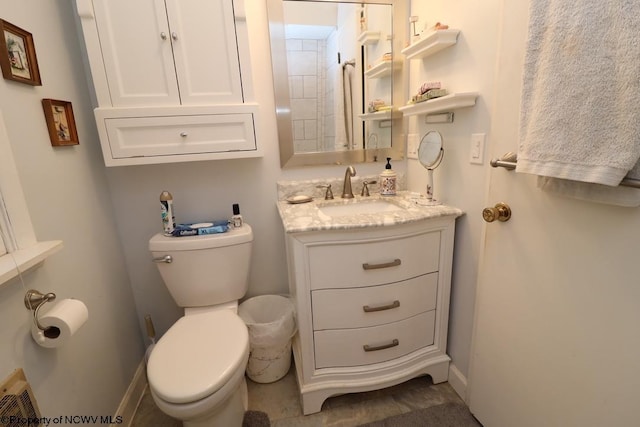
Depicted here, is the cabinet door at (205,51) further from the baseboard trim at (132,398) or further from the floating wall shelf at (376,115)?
the baseboard trim at (132,398)

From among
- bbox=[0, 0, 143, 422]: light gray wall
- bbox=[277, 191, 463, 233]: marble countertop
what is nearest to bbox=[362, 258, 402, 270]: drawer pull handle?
bbox=[277, 191, 463, 233]: marble countertop

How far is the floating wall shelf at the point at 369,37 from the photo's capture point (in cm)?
158

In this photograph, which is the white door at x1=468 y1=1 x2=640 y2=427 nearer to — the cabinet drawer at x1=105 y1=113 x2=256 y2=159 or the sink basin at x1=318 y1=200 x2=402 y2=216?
the sink basin at x1=318 y1=200 x2=402 y2=216

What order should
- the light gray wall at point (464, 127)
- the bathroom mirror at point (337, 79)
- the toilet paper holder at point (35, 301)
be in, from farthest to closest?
the bathroom mirror at point (337, 79), the light gray wall at point (464, 127), the toilet paper holder at point (35, 301)

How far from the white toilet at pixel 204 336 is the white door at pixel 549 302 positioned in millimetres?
964

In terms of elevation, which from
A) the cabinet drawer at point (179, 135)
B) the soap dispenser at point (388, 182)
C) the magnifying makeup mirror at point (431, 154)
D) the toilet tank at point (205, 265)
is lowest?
the toilet tank at point (205, 265)

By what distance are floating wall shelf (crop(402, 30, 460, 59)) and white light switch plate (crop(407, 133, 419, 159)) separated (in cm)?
41

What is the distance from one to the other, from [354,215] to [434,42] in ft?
2.60

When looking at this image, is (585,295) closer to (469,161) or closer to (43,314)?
(469,161)

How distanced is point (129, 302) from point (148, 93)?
1.05 metres

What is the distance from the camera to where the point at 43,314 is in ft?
2.93

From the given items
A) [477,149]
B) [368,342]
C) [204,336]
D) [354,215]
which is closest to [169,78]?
[354,215]

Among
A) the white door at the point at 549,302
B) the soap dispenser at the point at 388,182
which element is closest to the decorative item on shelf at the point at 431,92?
the white door at the point at 549,302

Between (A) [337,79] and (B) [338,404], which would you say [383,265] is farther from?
(A) [337,79]
